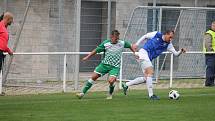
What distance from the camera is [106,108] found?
17.0 m

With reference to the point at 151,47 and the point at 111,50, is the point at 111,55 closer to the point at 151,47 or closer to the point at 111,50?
the point at 111,50

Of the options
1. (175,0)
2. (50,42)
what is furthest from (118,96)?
(175,0)

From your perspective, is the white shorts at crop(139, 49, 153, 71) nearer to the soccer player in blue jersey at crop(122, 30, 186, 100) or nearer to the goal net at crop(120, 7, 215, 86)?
the soccer player in blue jersey at crop(122, 30, 186, 100)

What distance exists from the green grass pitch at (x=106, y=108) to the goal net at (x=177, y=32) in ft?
18.4

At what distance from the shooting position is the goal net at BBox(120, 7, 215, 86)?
26.9 meters

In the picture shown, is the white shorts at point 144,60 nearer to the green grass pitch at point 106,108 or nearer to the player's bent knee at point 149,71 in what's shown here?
the player's bent knee at point 149,71

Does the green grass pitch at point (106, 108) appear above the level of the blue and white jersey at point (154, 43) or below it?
below

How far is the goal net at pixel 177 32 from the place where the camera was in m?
26.9

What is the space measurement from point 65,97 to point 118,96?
56.8 inches

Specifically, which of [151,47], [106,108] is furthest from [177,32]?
[106,108]

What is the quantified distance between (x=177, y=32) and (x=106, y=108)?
1182 centimetres

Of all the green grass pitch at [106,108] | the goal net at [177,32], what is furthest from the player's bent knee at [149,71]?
the goal net at [177,32]

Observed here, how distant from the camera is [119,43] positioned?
19.8 metres

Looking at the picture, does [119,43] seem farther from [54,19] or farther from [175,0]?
[175,0]
